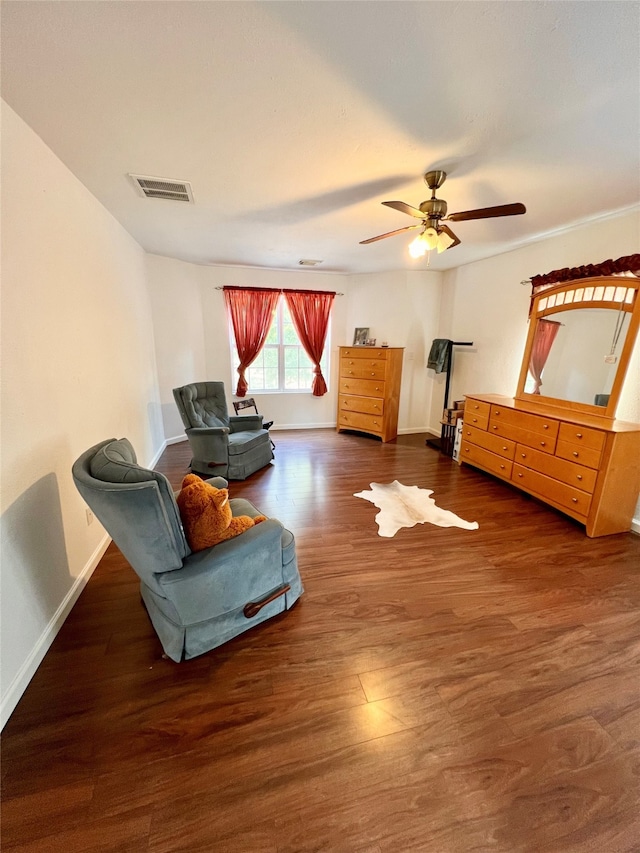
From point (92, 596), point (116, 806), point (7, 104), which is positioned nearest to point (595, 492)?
point (116, 806)

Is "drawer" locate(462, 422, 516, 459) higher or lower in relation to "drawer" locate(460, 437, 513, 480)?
higher

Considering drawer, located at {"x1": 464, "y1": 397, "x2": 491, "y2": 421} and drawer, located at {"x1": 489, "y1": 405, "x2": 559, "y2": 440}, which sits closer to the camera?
drawer, located at {"x1": 489, "y1": 405, "x2": 559, "y2": 440}

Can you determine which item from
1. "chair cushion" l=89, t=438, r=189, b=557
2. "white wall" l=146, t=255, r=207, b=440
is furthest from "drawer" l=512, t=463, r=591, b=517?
"white wall" l=146, t=255, r=207, b=440

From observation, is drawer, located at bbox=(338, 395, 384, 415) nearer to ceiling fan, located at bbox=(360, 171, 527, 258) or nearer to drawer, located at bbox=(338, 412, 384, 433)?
drawer, located at bbox=(338, 412, 384, 433)

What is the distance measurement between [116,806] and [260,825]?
0.48 metres

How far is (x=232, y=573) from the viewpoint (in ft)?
5.19

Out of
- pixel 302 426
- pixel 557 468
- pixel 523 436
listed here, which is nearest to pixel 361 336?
pixel 302 426

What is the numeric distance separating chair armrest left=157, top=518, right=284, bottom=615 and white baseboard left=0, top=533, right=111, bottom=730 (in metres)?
0.71

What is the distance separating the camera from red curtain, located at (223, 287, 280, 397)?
196 inches

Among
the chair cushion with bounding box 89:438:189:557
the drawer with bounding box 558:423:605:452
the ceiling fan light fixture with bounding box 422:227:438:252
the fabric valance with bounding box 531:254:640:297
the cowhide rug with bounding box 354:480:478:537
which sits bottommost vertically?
the cowhide rug with bounding box 354:480:478:537

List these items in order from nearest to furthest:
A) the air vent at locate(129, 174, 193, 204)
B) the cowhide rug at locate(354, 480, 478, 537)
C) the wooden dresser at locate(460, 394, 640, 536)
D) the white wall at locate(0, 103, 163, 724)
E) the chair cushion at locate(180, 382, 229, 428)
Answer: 1. the white wall at locate(0, 103, 163, 724)
2. the air vent at locate(129, 174, 193, 204)
3. the wooden dresser at locate(460, 394, 640, 536)
4. the cowhide rug at locate(354, 480, 478, 537)
5. the chair cushion at locate(180, 382, 229, 428)

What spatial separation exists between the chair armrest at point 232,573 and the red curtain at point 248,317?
384 cm

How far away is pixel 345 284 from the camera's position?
17.7 feet

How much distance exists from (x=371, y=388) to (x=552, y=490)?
2715mm
